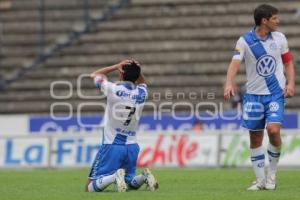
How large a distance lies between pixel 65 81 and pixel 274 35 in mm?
16085

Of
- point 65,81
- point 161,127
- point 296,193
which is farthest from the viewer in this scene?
point 65,81

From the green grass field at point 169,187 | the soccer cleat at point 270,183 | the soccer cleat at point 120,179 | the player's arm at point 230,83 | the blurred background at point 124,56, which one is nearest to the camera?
the green grass field at point 169,187

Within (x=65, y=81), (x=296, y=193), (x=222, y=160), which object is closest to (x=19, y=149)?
(x=222, y=160)

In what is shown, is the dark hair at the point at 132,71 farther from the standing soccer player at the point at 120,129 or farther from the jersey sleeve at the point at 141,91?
the jersey sleeve at the point at 141,91

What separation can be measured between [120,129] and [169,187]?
1356 millimetres

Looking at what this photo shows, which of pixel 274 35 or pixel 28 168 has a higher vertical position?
pixel 274 35

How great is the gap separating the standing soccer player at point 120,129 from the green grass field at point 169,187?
26 centimetres

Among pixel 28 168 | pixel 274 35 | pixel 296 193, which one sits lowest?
pixel 28 168

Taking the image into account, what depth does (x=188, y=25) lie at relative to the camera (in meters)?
28.1

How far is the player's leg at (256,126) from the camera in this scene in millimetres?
12453

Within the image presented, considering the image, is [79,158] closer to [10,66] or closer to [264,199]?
[10,66]

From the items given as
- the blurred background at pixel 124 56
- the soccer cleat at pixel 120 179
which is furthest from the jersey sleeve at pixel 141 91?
the blurred background at pixel 124 56

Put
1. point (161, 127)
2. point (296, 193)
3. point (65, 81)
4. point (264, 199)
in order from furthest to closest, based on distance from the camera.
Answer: point (65, 81)
point (161, 127)
point (296, 193)
point (264, 199)

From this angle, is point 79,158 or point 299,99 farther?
point 299,99
